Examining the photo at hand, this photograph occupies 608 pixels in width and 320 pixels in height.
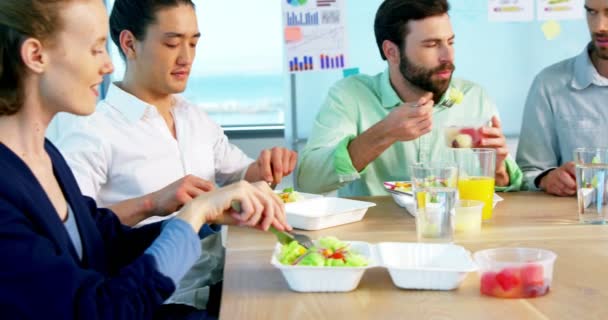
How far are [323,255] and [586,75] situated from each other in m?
1.65

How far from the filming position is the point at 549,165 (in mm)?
2740

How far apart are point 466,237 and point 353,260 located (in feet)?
1.55

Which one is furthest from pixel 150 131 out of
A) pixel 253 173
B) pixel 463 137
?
pixel 463 137

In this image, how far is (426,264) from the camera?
5.02 feet

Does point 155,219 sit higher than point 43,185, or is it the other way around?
point 43,185

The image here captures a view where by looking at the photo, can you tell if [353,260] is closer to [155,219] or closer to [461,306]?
[461,306]

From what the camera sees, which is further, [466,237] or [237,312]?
[466,237]

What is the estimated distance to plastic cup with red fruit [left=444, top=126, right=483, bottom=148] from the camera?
2.17 meters

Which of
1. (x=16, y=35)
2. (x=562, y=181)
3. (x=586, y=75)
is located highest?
(x=16, y=35)

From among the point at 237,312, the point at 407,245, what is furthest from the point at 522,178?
the point at 237,312

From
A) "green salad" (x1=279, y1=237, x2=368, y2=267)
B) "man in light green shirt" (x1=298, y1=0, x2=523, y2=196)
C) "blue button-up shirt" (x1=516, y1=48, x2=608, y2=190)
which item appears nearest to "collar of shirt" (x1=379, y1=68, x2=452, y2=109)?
"man in light green shirt" (x1=298, y1=0, x2=523, y2=196)

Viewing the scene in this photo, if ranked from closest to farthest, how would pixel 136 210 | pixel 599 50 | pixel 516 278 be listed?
1. pixel 516 278
2. pixel 136 210
3. pixel 599 50

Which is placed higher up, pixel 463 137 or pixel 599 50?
pixel 599 50

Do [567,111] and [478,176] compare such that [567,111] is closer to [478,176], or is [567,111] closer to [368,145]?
[368,145]
